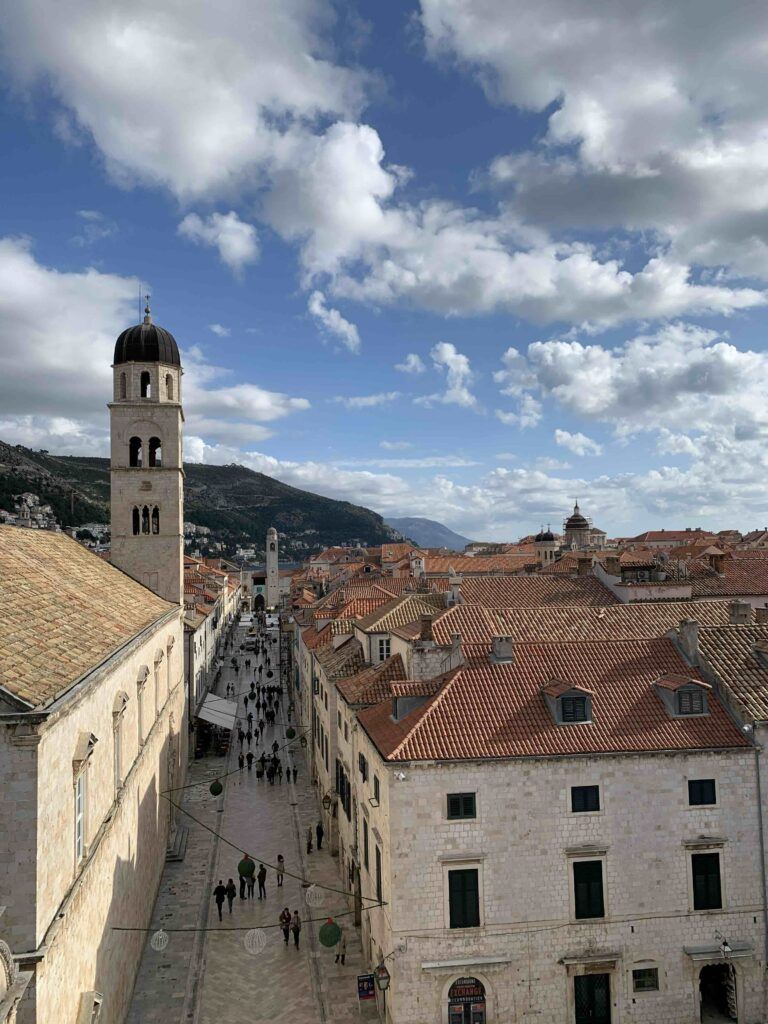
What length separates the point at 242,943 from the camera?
81.9 feet

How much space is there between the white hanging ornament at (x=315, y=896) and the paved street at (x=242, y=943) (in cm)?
22

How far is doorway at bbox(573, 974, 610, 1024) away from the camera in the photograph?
19.7 meters

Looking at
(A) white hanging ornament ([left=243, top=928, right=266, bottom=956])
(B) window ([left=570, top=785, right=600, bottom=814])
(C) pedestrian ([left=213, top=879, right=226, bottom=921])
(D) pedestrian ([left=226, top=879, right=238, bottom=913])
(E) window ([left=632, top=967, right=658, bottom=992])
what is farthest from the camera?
(D) pedestrian ([left=226, top=879, right=238, bottom=913])

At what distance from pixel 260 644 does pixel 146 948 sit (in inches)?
3108

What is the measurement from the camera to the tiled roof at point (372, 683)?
27047 mm

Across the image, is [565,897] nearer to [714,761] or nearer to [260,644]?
[714,761]

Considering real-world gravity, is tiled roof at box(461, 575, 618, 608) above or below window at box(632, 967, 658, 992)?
above

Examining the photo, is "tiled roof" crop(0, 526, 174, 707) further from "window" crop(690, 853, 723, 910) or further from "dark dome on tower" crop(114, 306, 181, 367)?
"window" crop(690, 853, 723, 910)

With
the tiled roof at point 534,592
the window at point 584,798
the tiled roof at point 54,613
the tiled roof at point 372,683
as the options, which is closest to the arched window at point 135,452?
the tiled roof at point 54,613

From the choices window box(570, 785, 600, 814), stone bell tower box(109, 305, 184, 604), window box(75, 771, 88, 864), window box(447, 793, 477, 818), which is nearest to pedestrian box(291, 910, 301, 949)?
window box(447, 793, 477, 818)

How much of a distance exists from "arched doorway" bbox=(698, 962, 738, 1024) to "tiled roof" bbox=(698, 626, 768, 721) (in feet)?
22.3

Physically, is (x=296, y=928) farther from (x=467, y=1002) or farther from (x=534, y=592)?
(x=534, y=592)

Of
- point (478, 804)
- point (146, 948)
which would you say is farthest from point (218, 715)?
point (478, 804)

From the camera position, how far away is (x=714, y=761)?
2048cm
